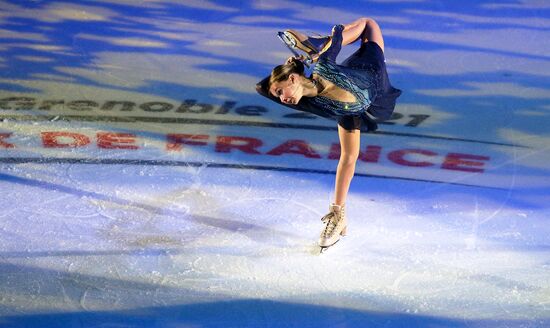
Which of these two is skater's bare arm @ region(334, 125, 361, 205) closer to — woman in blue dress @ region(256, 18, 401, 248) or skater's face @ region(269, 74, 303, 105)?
woman in blue dress @ region(256, 18, 401, 248)

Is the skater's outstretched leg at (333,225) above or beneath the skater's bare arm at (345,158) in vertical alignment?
beneath

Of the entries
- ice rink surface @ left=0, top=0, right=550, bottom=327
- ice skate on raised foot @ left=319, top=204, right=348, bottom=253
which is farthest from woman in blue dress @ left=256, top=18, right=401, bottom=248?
ice rink surface @ left=0, top=0, right=550, bottom=327

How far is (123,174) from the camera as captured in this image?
4.70m

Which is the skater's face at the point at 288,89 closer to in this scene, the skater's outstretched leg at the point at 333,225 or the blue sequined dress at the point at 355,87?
the blue sequined dress at the point at 355,87

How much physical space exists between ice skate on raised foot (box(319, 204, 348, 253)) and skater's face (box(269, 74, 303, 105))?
822mm

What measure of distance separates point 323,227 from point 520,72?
2.41 metres

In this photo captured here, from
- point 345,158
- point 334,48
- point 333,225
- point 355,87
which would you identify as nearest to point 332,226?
point 333,225

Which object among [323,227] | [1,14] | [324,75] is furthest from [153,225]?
[1,14]

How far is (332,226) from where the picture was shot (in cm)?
407

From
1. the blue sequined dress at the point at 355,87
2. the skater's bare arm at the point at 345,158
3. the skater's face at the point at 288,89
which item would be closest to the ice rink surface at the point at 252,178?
the skater's bare arm at the point at 345,158

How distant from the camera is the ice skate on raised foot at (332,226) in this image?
13.3 ft

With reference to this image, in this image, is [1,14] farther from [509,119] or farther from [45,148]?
[509,119]

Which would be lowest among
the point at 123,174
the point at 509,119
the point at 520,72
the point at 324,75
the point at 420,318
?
the point at 420,318

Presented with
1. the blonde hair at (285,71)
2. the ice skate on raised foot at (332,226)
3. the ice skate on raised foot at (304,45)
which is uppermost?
the ice skate on raised foot at (304,45)
